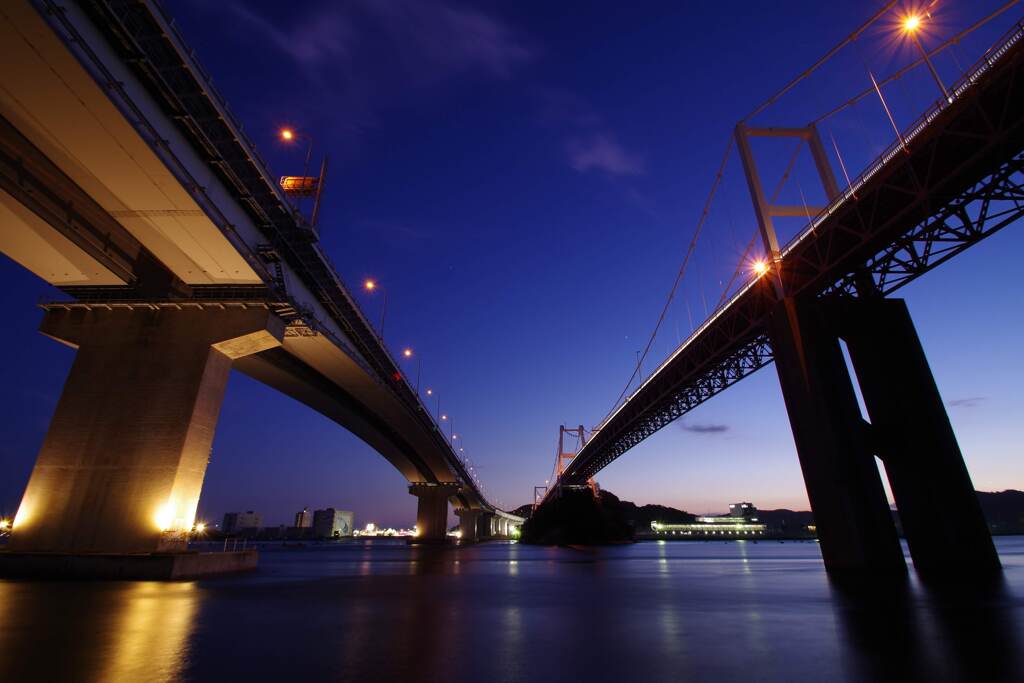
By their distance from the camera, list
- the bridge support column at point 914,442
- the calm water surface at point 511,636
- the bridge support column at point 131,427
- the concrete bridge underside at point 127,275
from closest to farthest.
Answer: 1. the calm water surface at point 511,636
2. the concrete bridge underside at point 127,275
3. the bridge support column at point 131,427
4. the bridge support column at point 914,442

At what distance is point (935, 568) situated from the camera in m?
18.8

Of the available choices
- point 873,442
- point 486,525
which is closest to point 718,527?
point 486,525

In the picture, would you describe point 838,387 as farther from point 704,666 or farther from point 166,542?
point 166,542

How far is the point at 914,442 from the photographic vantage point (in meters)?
19.9

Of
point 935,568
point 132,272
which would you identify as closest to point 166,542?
point 132,272

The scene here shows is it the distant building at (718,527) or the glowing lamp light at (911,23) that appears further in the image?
the distant building at (718,527)

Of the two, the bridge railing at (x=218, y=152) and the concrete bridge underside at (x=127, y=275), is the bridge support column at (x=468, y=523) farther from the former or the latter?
the concrete bridge underside at (x=127, y=275)

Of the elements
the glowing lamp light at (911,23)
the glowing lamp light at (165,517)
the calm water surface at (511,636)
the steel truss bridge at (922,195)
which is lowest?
the calm water surface at (511,636)

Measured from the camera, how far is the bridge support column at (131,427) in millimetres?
18641

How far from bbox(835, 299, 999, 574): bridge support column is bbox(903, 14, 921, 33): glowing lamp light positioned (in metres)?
10.8

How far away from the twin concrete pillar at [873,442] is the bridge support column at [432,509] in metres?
65.4

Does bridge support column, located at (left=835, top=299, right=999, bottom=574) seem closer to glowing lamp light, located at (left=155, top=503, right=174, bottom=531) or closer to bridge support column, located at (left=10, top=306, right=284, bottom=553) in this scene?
bridge support column, located at (left=10, top=306, right=284, bottom=553)

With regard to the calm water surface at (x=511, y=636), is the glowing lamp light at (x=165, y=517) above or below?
above

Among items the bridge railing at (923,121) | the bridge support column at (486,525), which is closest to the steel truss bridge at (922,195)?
the bridge railing at (923,121)
